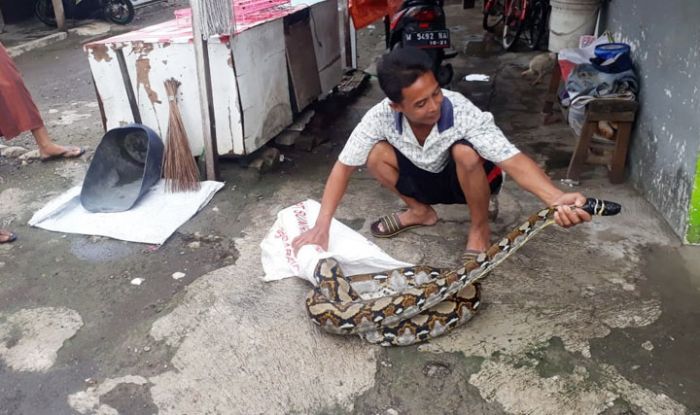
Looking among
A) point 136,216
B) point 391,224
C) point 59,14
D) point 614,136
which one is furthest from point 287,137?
point 59,14

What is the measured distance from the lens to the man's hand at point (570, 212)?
2271mm

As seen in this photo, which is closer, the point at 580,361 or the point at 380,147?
the point at 580,361

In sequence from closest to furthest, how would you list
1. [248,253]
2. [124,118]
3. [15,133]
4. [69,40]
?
[248,253] → [124,118] → [15,133] → [69,40]

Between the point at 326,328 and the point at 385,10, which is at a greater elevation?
the point at 385,10

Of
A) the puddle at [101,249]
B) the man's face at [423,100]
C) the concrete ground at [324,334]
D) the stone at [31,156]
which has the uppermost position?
the man's face at [423,100]

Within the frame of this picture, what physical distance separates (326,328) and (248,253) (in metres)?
0.97

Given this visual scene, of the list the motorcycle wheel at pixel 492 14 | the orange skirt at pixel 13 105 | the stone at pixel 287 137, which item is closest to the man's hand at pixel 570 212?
the stone at pixel 287 137

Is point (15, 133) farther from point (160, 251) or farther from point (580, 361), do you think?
point (580, 361)

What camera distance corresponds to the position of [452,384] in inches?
94.7

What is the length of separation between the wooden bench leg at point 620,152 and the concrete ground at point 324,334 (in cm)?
10

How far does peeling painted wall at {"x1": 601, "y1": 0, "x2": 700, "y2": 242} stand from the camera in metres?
3.15

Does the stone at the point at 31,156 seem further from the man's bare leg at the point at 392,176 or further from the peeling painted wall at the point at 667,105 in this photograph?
the peeling painted wall at the point at 667,105

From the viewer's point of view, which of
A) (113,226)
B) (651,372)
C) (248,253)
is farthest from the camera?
(113,226)

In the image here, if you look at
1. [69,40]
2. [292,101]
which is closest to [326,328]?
[292,101]
